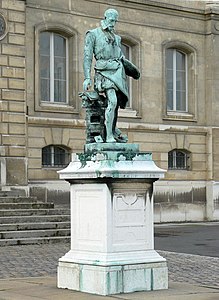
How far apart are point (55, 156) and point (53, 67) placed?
3.30 metres

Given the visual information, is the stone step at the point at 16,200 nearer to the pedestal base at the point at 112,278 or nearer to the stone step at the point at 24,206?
the stone step at the point at 24,206

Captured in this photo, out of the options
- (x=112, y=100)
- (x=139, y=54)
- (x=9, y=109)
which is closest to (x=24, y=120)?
(x=9, y=109)

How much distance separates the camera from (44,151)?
95.9 ft

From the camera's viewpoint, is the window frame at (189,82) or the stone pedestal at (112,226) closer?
the stone pedestal at (112,226)

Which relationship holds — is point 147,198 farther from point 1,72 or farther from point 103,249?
point 1,72

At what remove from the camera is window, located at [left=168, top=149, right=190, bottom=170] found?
3291 centimetres

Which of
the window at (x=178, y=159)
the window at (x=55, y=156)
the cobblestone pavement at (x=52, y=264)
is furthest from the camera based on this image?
the window at (x=178, y=159)

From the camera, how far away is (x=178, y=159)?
33156mm

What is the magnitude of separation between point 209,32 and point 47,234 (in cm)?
1468

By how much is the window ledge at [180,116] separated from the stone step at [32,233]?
36.5ft

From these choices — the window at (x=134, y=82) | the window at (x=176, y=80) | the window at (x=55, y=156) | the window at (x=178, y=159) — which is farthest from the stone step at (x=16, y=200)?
the window at (x=176, y=80)

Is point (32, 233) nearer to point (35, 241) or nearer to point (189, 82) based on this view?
point (35, 241)

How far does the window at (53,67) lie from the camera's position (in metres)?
29.8

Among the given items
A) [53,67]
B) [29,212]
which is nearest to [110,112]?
[29,212]
